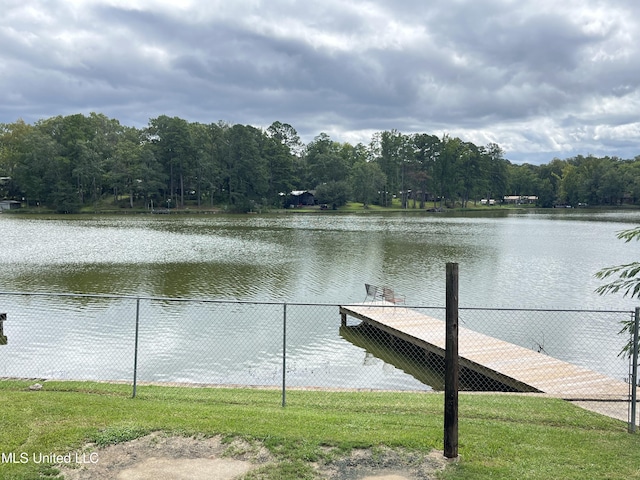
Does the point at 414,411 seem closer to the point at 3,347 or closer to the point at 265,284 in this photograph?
the point at 3,347

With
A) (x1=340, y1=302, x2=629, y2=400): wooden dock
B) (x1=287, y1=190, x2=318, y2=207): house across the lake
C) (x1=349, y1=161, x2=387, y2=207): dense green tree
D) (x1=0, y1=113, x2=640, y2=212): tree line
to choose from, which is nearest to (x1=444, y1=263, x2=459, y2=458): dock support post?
(x1=340, y1=302, x2=629, y2=400): wooden dock

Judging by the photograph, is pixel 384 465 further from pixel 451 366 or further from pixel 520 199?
pixel 520 199

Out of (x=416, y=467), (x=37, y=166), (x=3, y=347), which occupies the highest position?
(x=37, y=166)

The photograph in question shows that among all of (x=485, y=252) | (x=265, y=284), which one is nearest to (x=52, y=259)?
(x=265, y=284)

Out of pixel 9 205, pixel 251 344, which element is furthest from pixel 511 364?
pixel 9 205

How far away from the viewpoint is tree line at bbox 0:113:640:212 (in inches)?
3501

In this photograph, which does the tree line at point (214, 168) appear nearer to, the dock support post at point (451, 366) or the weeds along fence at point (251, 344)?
the weeds along fence at point (251, 344)

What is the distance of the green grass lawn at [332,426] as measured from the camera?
544 centimetres

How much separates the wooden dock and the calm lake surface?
50.1 inches

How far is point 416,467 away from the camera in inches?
212

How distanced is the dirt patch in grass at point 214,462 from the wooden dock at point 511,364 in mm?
2370

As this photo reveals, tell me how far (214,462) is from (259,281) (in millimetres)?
18660

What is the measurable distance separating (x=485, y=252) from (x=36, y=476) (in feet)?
110

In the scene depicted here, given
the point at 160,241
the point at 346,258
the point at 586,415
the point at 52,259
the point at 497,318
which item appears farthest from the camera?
the point at 160,241
